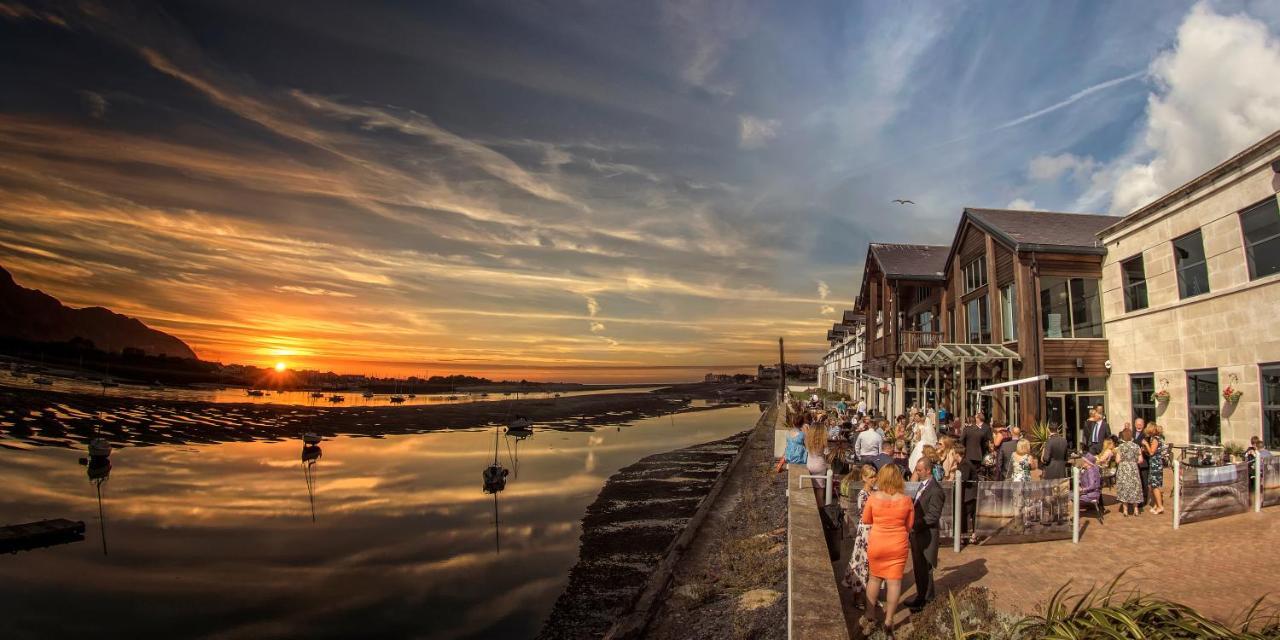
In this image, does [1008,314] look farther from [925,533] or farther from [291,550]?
[291,550]

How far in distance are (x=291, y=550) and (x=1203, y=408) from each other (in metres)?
26.6

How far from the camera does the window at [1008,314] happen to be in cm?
2217

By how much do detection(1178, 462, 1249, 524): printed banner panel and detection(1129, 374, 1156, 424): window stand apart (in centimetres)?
841

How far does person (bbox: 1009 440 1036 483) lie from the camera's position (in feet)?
32.2

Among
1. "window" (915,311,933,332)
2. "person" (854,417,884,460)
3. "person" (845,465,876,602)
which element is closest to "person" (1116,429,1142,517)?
"person" (854,417,884,460)

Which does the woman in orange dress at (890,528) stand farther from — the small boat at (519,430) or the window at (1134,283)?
the small boat at (519,430)

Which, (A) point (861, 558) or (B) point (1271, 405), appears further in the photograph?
(B) point (1271, 405)

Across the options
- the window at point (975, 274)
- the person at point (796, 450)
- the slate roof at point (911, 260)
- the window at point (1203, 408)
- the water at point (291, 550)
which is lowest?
the water at point (291, 550)

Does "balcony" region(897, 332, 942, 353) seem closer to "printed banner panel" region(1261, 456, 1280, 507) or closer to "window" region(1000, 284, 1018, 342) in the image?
"window" region(1000, 284, 1018, 342)

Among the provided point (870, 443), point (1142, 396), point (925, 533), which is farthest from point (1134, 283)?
point (925, 533)

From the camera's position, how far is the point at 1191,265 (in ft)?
53.3

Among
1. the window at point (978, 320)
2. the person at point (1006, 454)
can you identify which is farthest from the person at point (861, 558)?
the window at point (978, 320)

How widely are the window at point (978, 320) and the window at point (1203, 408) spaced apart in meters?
8.22

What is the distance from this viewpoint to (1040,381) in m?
20.9
